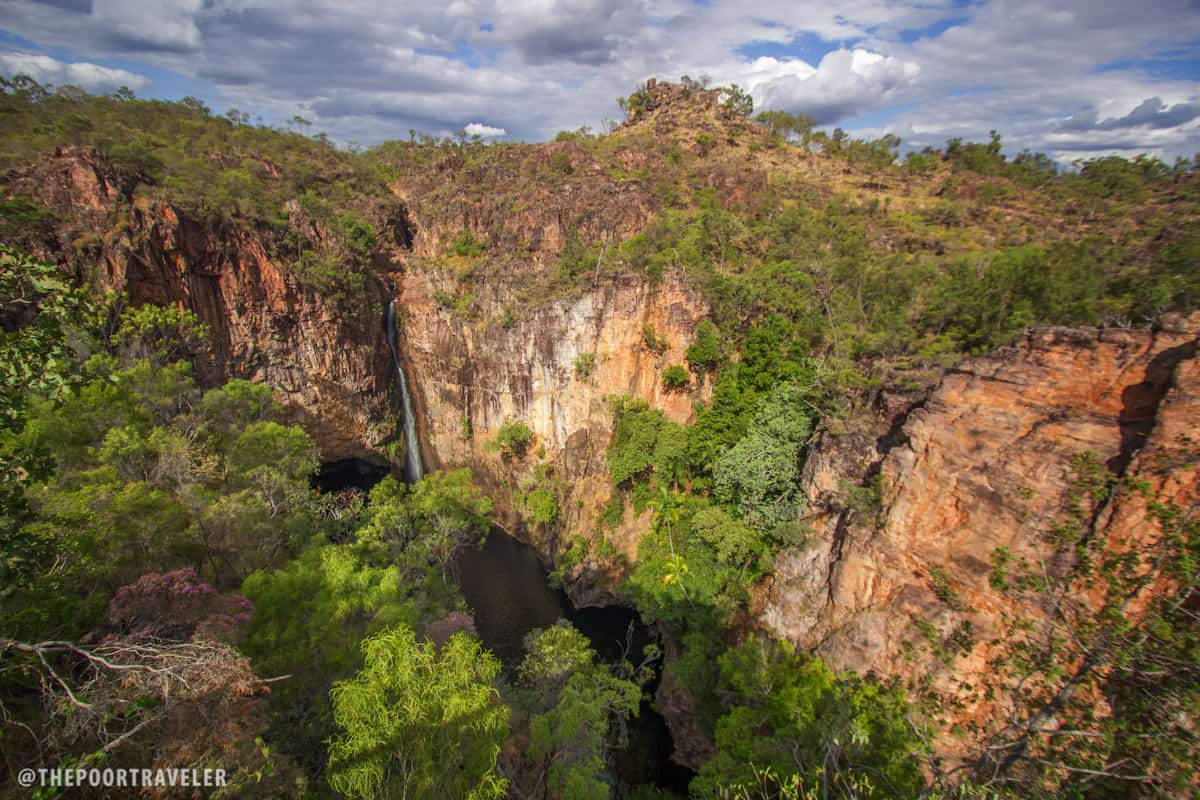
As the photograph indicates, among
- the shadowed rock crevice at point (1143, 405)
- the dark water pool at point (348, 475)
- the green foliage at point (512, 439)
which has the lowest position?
the dark water pool at point (348, 475)

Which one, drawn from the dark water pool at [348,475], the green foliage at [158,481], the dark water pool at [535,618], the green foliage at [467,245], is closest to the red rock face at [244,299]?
the dark water pool at [348,475]

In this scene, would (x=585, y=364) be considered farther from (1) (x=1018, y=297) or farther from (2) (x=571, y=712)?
(1) (x=1018, y=297)

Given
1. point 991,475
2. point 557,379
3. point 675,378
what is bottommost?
point 991,475

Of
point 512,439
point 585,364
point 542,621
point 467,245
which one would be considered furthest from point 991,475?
point 467,245

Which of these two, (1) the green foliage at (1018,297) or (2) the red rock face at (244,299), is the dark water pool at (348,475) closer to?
(2) the red rock face at (244,299)

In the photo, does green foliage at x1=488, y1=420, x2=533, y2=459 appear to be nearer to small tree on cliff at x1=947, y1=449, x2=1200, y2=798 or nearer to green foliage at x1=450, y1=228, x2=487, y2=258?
green foliage at x1=450, y1=228, x2=487, y2=258

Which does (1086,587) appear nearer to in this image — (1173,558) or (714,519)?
(1173,558)

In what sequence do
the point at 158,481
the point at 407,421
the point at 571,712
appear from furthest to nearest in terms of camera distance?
the point at 407,421, the point at 158,481, the point at 571,712
